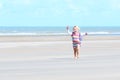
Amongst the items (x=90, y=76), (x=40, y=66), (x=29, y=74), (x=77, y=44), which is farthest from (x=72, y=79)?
(x=77, y=44)

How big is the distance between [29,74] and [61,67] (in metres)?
2.24

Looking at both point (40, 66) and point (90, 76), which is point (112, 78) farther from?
point (40, 66)

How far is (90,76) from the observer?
486 inches

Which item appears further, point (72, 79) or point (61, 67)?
point (61, 67)

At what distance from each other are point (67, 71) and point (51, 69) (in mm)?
831

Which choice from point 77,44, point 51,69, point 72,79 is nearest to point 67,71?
point 51,69

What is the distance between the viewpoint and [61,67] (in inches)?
586

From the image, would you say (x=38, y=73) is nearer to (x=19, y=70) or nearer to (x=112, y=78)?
(x=19, y=70)

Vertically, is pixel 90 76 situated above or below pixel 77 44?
below

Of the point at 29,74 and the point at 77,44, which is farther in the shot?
the point at 77,44

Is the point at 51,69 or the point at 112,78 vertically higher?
the point at 51,69

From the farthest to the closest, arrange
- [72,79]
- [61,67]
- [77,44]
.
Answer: [77,44] < [61,67] < [72,79]

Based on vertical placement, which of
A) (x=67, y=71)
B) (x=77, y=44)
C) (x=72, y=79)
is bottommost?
(x=72, y=79)

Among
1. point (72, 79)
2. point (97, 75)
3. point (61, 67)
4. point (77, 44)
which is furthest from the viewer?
point (77, 44)
